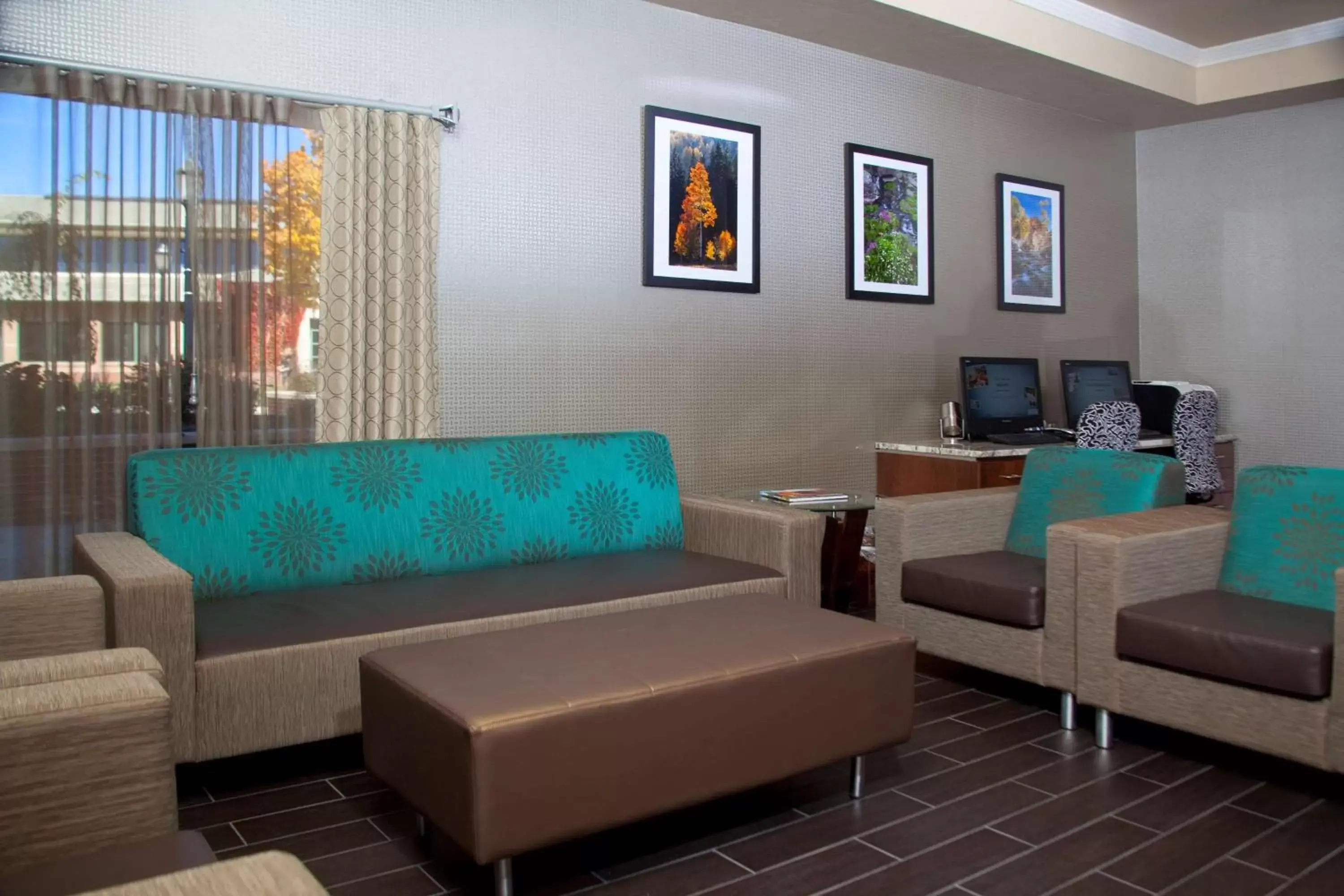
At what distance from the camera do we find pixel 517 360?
4.35 metres

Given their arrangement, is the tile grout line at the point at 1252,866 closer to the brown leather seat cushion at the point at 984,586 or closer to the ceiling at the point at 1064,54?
the brown leather seat cushion at the point at 984,586

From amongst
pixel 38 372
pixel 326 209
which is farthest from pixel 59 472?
pixel 326 209

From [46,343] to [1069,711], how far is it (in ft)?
10.9

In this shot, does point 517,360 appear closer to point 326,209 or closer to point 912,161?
point 326,209

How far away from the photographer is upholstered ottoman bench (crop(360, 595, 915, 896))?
6.45 ft

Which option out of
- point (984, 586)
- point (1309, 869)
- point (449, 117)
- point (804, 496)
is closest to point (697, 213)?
point (449, 117)

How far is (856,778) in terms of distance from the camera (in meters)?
2.57

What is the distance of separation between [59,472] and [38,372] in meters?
0.32

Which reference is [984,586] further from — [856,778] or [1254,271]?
[1254,271]

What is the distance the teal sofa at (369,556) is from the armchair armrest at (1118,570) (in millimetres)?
836

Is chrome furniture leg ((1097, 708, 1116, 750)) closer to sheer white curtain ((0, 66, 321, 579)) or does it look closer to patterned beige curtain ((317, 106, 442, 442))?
patterned beige curtain ((317, 106, 442, 442))

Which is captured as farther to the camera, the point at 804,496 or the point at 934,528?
the point at 804,496

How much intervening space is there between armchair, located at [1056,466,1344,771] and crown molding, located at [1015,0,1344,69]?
3224 mm

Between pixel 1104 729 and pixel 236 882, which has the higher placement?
pixel 236 882
